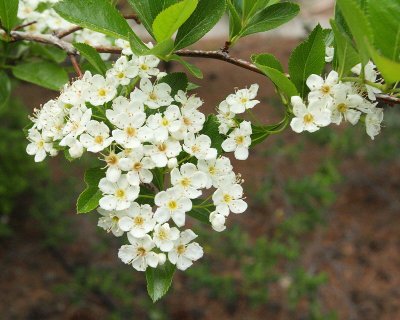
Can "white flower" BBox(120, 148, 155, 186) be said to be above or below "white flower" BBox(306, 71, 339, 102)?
below

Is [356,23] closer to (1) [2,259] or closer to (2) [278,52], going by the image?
(1) [2,259]

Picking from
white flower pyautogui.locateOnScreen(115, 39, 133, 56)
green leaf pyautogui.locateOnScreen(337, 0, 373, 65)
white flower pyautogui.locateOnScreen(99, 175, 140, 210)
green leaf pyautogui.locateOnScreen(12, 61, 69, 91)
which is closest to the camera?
green leaf pyautogui.locateOnScreen(337, 0, 373, 65)

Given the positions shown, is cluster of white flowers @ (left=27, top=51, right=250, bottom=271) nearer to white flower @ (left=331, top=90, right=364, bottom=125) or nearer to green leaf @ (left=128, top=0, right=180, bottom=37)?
green leaf @ (left=128, top=0, right=180, bottom=37)

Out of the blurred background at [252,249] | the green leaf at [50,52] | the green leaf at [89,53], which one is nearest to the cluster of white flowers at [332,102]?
the green leaf at [89,53]

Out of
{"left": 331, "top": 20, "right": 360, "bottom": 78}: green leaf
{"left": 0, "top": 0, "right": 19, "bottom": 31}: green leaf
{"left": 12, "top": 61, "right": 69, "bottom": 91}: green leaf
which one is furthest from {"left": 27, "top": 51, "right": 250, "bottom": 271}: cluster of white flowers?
{"left": 12, "top": 61, "right": 69, "bottom": 91}: green leaf

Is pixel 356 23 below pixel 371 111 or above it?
above

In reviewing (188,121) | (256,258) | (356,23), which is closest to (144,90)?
(188,121)
